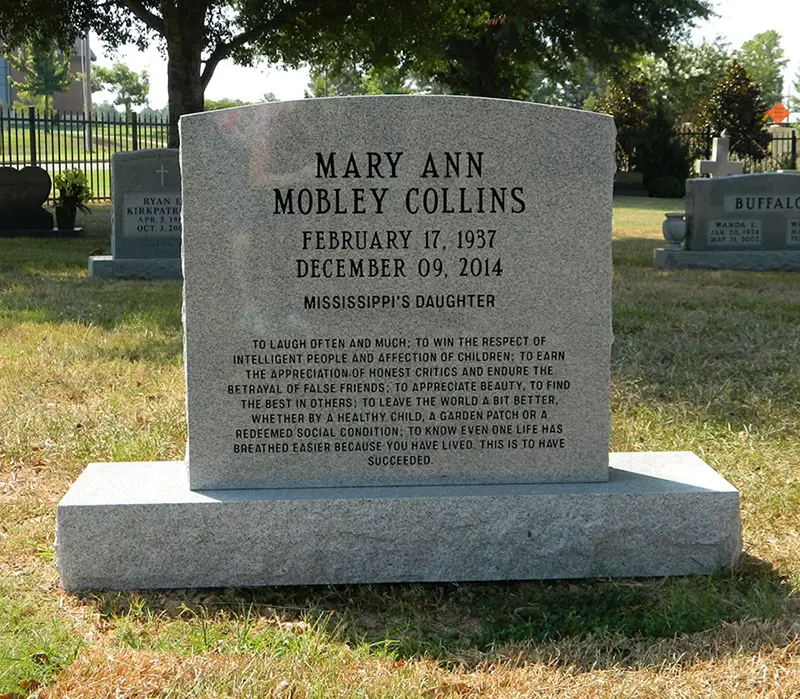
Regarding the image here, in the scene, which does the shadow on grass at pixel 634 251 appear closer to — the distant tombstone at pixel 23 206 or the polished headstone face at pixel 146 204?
the polished headstone face at pixel 146 204

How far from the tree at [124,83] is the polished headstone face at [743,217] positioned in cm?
6471

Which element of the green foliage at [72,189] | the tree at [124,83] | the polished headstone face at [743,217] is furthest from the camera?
the tree at [124,83]

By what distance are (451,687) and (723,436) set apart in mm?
2846

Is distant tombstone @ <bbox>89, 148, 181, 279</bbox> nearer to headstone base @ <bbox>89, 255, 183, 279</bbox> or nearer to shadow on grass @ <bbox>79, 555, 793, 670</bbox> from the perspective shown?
headstone base @ <bbox>89, 255, 183, 279</bbox>

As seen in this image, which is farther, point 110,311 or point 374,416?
point 110,311

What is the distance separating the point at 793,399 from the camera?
242 inches

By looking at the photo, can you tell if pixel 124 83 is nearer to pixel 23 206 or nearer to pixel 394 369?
pixel 23 206

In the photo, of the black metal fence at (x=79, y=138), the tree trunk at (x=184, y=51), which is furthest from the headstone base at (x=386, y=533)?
the tree trunk at (x=184, y=51)

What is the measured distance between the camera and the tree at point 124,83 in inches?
2938

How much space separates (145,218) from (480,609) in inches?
347

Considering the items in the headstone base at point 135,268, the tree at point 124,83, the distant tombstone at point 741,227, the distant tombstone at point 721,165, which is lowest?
the headstone base at point 135,268

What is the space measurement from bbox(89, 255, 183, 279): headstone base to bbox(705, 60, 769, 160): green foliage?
28.6 meters

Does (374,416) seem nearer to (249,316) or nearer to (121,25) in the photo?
(249,316)

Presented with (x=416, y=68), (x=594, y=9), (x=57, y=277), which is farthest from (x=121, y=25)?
(x=594, y=9)
